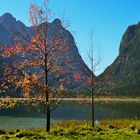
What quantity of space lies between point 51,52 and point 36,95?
4.14 metres

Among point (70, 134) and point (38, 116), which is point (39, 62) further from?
point (38, 116)

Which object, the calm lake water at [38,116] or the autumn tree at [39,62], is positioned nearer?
the autumn tree at [39,62]

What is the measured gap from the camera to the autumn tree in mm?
31047

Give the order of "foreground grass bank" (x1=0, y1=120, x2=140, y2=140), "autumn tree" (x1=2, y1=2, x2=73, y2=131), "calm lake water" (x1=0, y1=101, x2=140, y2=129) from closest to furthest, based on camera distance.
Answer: "foreground grass bank" (x1=0, y1=120, x2=140, y2=140) → "autumn tree" (x1=2, y1=2, x2=73, y2=131) → "calm lake water" (x1=0, y1=101, x2=140, y2=129)

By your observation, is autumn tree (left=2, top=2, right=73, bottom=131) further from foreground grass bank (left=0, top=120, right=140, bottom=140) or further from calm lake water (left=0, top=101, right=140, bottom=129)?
calm lake water (left=0, top=101, right=140, bottom=129)

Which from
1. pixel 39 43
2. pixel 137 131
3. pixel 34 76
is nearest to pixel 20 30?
pixel 39 43

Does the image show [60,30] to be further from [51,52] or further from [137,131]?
[137,131]

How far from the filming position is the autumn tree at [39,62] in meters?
31.0

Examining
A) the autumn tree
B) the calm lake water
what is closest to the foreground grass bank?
the autumn tree

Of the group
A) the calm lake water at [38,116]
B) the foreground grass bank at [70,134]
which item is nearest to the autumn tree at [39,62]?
the foreground grass bank at [70,134]

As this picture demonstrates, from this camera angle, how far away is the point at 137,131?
34.1 m

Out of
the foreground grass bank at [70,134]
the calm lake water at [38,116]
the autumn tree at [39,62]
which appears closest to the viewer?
the foreground grass bank at [70,134]

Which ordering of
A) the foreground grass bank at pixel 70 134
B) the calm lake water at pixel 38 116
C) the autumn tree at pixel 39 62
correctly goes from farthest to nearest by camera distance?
the calm lake water at pixel 38 116 → the autumn tree at pixel 39 62 → the foreground grass bank at pixel 70 134

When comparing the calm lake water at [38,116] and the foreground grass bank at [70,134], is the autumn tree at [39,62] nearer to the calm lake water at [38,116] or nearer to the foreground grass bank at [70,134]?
the foreground grass bank at [70,134]
